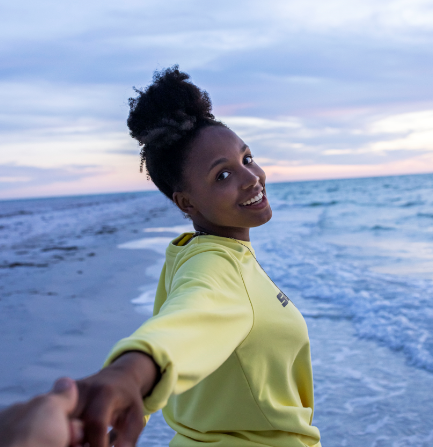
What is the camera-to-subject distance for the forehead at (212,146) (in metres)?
1.94

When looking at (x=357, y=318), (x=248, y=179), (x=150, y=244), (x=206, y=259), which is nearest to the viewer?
(x=206, y=259)

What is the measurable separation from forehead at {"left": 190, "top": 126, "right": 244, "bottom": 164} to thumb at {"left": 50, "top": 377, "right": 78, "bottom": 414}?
4.48 feet

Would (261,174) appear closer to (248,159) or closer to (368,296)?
(248,159)

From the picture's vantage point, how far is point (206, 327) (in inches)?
43.2

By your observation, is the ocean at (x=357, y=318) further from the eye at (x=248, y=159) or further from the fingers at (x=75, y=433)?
the fingers at (x=75, y=433)

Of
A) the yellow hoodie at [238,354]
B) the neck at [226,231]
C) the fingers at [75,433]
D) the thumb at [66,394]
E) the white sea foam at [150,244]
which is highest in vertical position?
the thumb at [66,394]

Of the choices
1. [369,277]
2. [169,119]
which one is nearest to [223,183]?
[169,119]

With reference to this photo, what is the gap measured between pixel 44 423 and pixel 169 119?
1.51 meters

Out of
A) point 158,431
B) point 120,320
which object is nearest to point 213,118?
point 158,431

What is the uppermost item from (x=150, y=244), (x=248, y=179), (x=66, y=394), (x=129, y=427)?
(x=248, y=179)

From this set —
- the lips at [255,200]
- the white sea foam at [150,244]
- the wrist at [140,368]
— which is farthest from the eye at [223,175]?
the white sea foam at [150,244]

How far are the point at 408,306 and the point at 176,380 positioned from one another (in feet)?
19.4

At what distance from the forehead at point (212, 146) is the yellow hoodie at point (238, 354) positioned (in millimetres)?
358

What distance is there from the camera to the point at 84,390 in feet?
2.37
